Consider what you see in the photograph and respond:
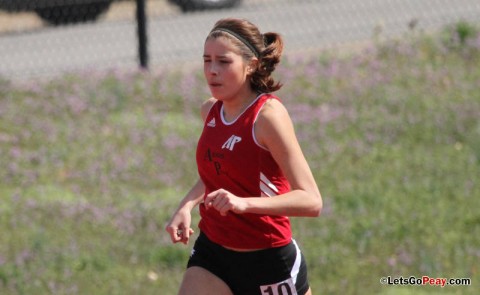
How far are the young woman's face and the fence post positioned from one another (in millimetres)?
6444

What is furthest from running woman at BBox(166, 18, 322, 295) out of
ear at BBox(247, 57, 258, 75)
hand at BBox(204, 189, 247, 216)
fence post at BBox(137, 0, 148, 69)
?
fence post at BBox(137, 0, 148, 69)

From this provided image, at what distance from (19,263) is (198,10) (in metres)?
7.76

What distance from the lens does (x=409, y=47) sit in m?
11.3

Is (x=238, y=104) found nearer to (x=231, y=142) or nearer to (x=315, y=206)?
(x=231, y=142)

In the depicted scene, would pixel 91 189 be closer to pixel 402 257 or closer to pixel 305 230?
pixel 305 230

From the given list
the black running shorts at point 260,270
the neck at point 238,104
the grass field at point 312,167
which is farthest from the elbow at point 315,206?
the grass field at point 312,167

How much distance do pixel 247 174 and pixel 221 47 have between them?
54 cm

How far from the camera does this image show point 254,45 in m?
4.64

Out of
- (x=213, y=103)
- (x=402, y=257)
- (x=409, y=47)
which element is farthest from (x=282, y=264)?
(x=409, y=47)

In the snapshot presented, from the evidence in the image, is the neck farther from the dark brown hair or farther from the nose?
the nose

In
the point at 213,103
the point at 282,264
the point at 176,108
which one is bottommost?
the point at 176,108

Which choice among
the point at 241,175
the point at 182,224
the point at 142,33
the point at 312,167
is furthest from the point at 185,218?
the point at 142,33

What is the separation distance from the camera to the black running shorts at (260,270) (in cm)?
469

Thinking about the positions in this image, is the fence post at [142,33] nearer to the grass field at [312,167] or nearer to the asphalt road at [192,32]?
the asphalt road at [192,32]
